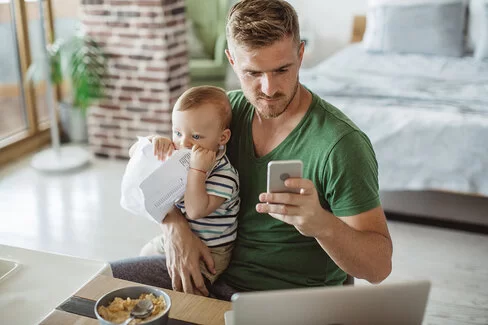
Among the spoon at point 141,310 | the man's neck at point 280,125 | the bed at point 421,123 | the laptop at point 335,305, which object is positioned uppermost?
the man's neck at point 280,125

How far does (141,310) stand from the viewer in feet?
3.43

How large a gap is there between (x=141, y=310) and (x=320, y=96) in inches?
98.9

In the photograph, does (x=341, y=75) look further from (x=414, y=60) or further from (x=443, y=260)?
(x=443, y=260)

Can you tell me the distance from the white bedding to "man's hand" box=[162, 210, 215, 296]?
5.81ft

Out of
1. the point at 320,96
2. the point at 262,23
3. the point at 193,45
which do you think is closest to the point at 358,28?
the point at 193,45

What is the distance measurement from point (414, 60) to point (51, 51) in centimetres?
264

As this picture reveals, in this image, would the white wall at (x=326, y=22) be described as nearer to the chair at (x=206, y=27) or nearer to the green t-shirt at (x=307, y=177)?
the chair at (x=206, y=27)

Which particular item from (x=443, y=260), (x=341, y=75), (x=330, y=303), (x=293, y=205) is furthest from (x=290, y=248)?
(x=341, y=75)

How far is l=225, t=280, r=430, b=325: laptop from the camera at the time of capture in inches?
33.9

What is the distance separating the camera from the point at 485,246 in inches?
117

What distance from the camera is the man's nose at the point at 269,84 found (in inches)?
56.6

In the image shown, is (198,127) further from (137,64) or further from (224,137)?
(137,64)

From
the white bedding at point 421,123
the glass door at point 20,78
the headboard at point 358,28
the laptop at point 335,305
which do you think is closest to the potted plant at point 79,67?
the glass door at point 20,78

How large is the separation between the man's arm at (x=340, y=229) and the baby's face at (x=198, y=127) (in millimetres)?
415
